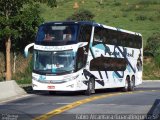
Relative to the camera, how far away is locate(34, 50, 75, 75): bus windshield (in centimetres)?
2619

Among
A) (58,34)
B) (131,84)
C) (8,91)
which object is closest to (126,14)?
(131,84)

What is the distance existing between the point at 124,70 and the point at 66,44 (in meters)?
7.20

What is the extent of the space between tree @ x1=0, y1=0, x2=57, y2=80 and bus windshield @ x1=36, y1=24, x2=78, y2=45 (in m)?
8.65

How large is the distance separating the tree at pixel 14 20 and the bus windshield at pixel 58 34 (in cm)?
865

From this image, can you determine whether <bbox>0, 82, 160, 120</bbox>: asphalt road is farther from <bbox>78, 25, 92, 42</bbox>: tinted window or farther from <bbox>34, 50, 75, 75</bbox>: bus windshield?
<bbox>78, 25, 92, 42</bbox>: tinted window

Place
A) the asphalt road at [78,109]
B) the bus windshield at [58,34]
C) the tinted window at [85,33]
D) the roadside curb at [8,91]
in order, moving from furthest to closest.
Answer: the tinted window at [85,33] → the bus windshield at [58,34] → the roadside curb at [8,91] → the asphalt road at [78,109]

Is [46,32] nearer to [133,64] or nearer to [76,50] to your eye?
[76,50]

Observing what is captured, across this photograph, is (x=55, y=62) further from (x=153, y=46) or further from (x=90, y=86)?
(x=153, y=46)

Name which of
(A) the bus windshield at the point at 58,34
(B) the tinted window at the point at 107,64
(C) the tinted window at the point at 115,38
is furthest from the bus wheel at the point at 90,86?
(A) the bus windshield at the point at 58,34

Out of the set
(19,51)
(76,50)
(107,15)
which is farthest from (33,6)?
(107,15)

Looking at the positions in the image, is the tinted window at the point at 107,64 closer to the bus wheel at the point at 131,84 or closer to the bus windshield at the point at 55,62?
the bus wheel at the point at 131,84

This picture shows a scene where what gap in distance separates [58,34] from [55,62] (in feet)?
4.79

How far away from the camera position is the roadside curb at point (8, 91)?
83.8ft

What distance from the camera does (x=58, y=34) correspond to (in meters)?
26.6
